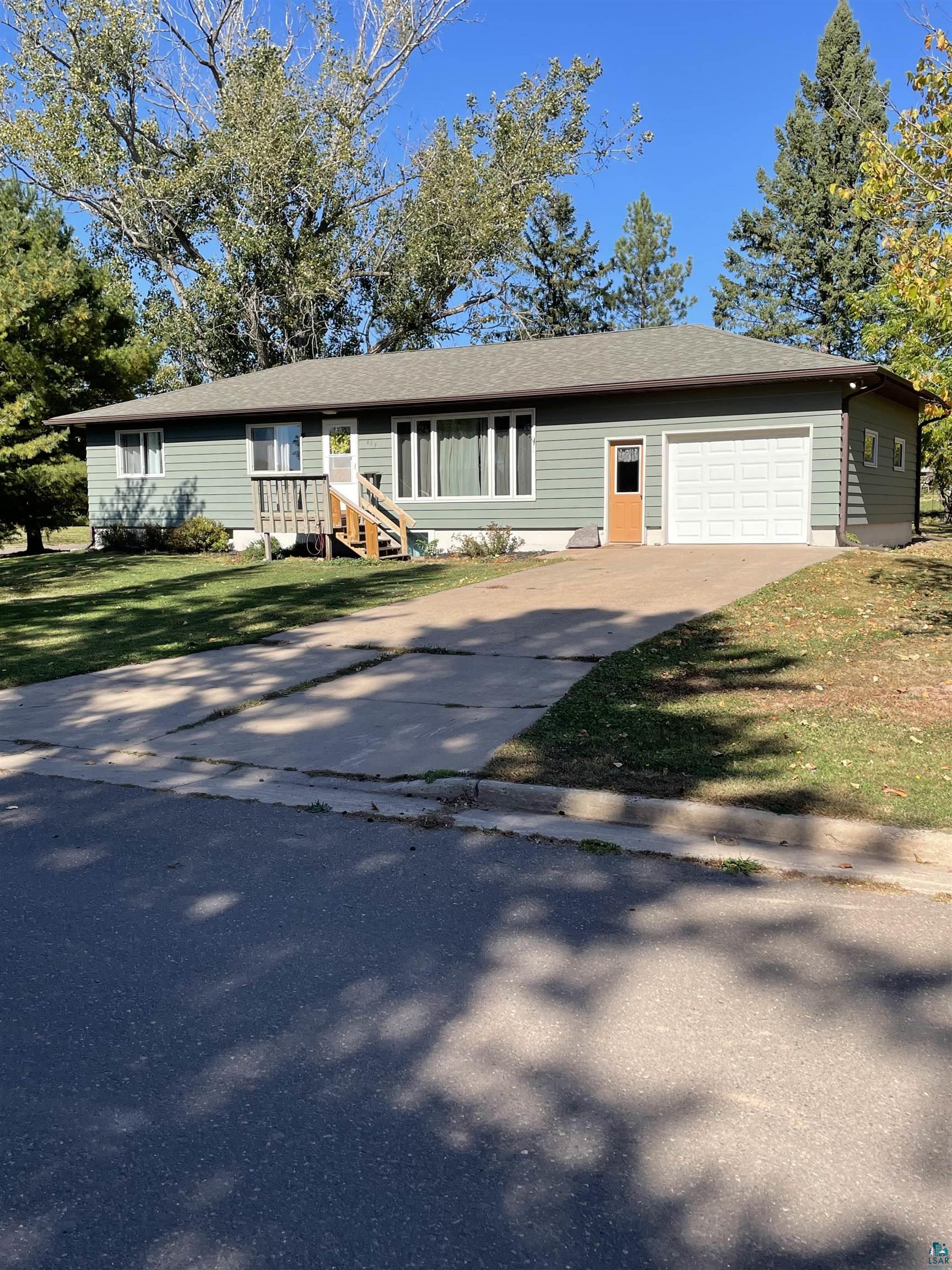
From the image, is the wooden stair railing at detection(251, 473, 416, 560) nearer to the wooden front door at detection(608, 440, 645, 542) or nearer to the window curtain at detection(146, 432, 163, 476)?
the wooden front door at detection(608, 440, 645, 542)

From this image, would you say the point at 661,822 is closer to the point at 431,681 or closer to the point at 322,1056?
the point at 322,1056

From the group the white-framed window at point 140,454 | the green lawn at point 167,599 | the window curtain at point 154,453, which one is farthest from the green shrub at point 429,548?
the window curtain at point 154,453

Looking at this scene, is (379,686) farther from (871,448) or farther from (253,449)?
(253,449)

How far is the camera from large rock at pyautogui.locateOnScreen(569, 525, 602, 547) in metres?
20.2

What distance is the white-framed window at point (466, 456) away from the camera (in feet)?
69.3

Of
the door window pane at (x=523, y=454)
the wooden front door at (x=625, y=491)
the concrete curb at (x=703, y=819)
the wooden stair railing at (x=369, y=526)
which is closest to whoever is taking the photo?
the concrete curb at (x=703, y=819)

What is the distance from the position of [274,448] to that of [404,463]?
11.5ft

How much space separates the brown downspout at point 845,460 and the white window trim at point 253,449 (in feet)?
38.3

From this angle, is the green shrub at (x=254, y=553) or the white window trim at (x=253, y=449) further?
the white window trim at (x=253, y=449)

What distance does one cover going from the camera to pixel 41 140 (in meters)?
30.9

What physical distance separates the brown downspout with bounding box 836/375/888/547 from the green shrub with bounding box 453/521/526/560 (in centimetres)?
633

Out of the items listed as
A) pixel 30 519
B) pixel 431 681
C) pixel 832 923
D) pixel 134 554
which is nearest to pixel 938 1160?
pixel 832 923

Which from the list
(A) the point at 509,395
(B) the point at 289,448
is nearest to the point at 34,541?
(B) the point at 289,448

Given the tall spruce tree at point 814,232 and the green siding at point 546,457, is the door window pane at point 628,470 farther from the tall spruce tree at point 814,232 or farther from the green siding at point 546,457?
the tall spruce tree at point 814,232
